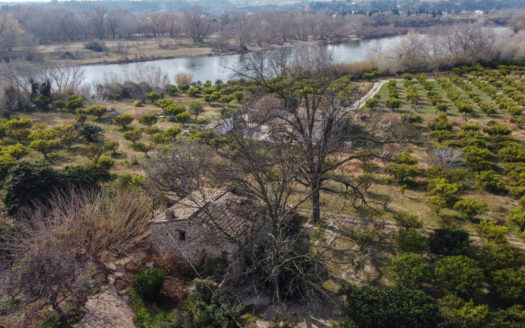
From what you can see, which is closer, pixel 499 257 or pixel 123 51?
pixel 499 257

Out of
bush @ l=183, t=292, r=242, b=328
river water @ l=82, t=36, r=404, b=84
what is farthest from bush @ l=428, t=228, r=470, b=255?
river water @ l=82, t=36, r=404, b=84

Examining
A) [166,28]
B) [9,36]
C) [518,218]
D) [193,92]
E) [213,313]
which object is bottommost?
[213,313]

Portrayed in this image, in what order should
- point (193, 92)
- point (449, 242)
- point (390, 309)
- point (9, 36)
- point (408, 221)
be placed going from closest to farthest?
1. point (390, 309)
2. point (449, 242)
3. point (408, 221)
4. point (193, 92)
5. point (9, 36)

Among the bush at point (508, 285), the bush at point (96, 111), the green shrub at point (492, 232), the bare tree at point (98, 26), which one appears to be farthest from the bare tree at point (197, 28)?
the bush at point (508, 285)

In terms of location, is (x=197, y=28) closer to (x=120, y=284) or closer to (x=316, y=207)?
(x=316, y=207)

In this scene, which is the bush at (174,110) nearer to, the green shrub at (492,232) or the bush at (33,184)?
the bush at (33,184)

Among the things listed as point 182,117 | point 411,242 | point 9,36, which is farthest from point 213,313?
point 9,36

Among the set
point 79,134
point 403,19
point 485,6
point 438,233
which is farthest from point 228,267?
point 485,6
